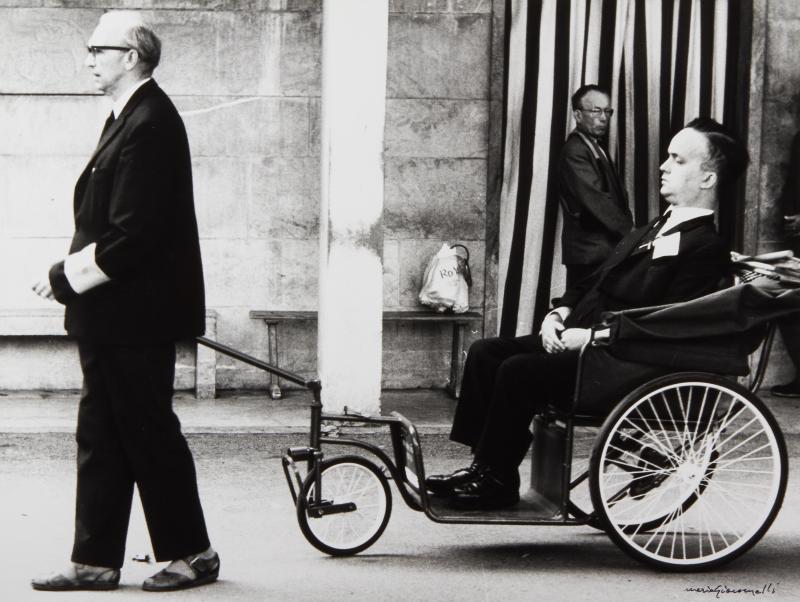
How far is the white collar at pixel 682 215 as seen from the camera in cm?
540

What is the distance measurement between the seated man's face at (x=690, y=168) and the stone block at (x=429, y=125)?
3962 mm

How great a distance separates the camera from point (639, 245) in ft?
18.2

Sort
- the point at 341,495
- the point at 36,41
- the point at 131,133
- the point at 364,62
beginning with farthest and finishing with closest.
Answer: the point at 36,41
the point at 364,62
the point at 341,495
the point at 131,133

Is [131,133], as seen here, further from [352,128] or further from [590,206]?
[590,206]

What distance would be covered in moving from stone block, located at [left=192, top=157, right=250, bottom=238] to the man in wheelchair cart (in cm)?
404

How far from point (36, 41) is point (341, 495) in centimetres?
497

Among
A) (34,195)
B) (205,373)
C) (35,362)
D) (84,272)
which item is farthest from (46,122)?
(84,272)

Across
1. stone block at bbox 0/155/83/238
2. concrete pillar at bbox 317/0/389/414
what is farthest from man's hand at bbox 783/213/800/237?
stone block at bbox 0/155/83/238

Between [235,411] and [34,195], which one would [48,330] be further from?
[235,411]

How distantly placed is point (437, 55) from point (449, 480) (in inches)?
182

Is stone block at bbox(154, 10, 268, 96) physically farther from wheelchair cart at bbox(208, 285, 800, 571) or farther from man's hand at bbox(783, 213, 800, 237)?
wheelchair cart at bbox(208, 285, 800, 571)

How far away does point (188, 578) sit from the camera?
490 centimetres

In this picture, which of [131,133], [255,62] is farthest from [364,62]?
[131,133]

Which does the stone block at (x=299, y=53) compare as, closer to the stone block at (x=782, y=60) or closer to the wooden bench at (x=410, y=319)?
the wooden bench at (x=410, y=319)
